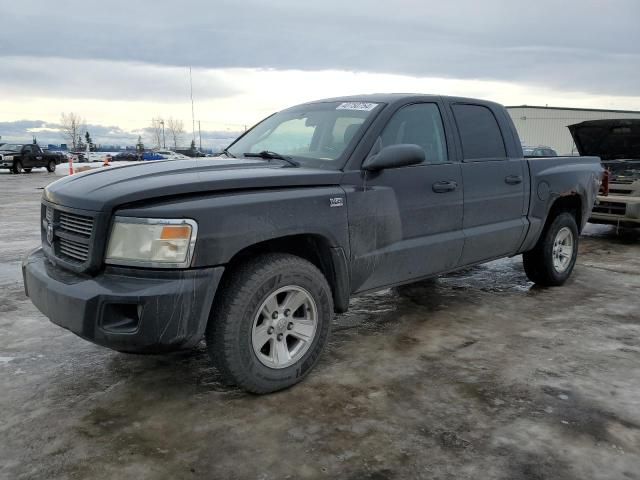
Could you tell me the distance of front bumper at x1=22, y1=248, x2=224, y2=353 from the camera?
266cm

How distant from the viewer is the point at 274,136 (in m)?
4.27

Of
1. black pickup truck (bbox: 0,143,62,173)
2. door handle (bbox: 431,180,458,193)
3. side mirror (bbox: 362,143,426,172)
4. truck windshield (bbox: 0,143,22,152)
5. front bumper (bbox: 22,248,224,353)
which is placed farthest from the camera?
truck windshield (bbox: 0,143,22,152)

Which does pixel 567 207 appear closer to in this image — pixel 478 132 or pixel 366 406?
pixel 478 132

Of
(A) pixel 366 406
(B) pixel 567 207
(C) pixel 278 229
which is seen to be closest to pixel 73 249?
(C) pixel 278 229

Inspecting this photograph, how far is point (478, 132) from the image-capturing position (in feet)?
15.1

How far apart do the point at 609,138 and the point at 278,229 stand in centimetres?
772

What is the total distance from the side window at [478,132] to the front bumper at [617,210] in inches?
152

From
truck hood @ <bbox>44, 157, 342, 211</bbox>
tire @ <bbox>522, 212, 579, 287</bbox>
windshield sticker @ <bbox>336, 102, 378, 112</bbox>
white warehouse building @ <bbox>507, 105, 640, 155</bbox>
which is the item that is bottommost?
tire @ <bbox>522, 212, 579, 287</bbox>

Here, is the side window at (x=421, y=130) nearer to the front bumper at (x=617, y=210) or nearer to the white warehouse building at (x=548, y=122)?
the front bumper at (x=617, y=210)

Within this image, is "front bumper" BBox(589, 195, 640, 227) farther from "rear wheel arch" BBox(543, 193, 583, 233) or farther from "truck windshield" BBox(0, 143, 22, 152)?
"truck windshield" BBox(0, 143, 22, 152)

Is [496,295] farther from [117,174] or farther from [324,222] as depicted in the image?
[117,174]

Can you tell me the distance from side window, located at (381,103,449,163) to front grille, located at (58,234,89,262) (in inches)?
80.3

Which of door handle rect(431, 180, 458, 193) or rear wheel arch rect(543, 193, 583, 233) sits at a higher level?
door handle rect(431, 180, 458, 193)

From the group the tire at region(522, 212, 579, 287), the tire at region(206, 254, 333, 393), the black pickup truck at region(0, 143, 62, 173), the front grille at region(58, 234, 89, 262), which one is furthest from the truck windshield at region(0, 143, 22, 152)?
the tire at region(206, 254, 333, 393)
